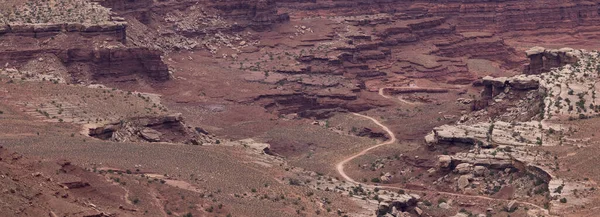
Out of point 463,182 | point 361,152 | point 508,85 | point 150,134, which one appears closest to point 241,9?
point 361,152

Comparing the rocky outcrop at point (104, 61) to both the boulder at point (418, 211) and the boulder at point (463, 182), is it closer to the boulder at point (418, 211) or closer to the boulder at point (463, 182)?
the boulder at point (463, 182)

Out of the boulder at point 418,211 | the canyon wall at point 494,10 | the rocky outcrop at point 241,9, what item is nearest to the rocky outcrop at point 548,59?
the boulder at point 418,211

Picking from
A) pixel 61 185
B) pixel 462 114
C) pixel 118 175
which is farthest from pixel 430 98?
pixel 61 185

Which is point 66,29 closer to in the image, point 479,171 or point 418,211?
point 479,171

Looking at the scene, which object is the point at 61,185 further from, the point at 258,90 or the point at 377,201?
the point at 258,90

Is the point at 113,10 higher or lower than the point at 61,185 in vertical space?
lower

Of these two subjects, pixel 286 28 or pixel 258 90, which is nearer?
pixel 258 90
